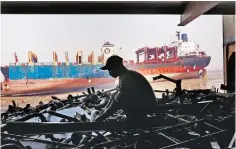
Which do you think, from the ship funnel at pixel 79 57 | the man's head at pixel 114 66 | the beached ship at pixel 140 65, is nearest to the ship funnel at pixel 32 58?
the beached ship at pixel 140 65

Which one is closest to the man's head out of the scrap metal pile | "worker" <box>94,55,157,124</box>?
"worker" <box>94,55,157,124</box>

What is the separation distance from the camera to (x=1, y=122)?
2301 mm

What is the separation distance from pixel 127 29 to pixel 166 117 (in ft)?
2.45

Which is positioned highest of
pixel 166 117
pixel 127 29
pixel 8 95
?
pixel 127 29

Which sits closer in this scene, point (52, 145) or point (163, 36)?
point (52, 145)

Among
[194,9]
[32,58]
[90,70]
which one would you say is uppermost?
[194,9]

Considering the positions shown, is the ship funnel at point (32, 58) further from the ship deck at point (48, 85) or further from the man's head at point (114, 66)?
the man's head at point (114, 66)

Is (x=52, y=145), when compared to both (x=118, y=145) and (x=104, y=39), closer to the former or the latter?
(x=118, y=145)

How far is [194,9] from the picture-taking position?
7.72 feet

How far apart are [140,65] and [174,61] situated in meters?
0.28

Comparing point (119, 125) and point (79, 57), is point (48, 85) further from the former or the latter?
point (119, 125)

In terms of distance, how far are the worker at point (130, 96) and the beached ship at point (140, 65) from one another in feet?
0.15

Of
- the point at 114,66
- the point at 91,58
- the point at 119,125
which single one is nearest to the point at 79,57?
the point at 91,58

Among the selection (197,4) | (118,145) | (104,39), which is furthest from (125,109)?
(197,4)
